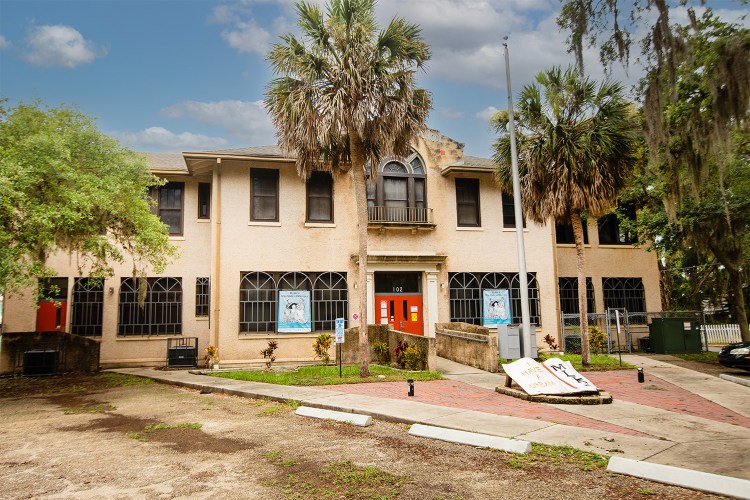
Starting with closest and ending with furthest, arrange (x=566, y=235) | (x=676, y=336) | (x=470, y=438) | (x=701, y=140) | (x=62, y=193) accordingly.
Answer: (x=470, y=438)
(x=701, y=140)
(x=62, y=193)
(x=676, y=336)
(x=566, y=235)

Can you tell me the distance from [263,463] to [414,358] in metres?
9.91

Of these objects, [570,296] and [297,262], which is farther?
[570,296]

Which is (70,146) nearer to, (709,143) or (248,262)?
(248,262)

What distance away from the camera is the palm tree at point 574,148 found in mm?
15992

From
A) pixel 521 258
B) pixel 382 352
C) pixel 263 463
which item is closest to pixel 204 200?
pixel 382 352

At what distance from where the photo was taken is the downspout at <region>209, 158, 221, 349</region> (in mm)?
19469

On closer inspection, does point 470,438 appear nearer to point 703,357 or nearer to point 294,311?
point 294,311

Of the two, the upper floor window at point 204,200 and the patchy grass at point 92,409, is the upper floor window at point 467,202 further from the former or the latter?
the patchy grass at point 92,409

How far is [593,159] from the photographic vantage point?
52.1 feet

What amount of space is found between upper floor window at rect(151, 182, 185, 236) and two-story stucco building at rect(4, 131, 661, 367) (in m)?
0.05

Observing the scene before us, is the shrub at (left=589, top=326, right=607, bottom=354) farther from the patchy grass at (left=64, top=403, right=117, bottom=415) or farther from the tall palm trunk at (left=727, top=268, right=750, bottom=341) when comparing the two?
the patchy grass at (left=64, top=403, right=117, bottom=415)

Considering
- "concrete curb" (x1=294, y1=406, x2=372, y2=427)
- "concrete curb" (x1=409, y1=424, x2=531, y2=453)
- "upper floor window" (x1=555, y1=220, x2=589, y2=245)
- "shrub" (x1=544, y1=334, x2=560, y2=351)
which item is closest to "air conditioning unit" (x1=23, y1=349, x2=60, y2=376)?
"concrete curb" (x1=294, y1=406, x2=372, y2=427)

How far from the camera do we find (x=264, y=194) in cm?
2078

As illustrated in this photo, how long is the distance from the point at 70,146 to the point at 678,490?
14.8 meters
